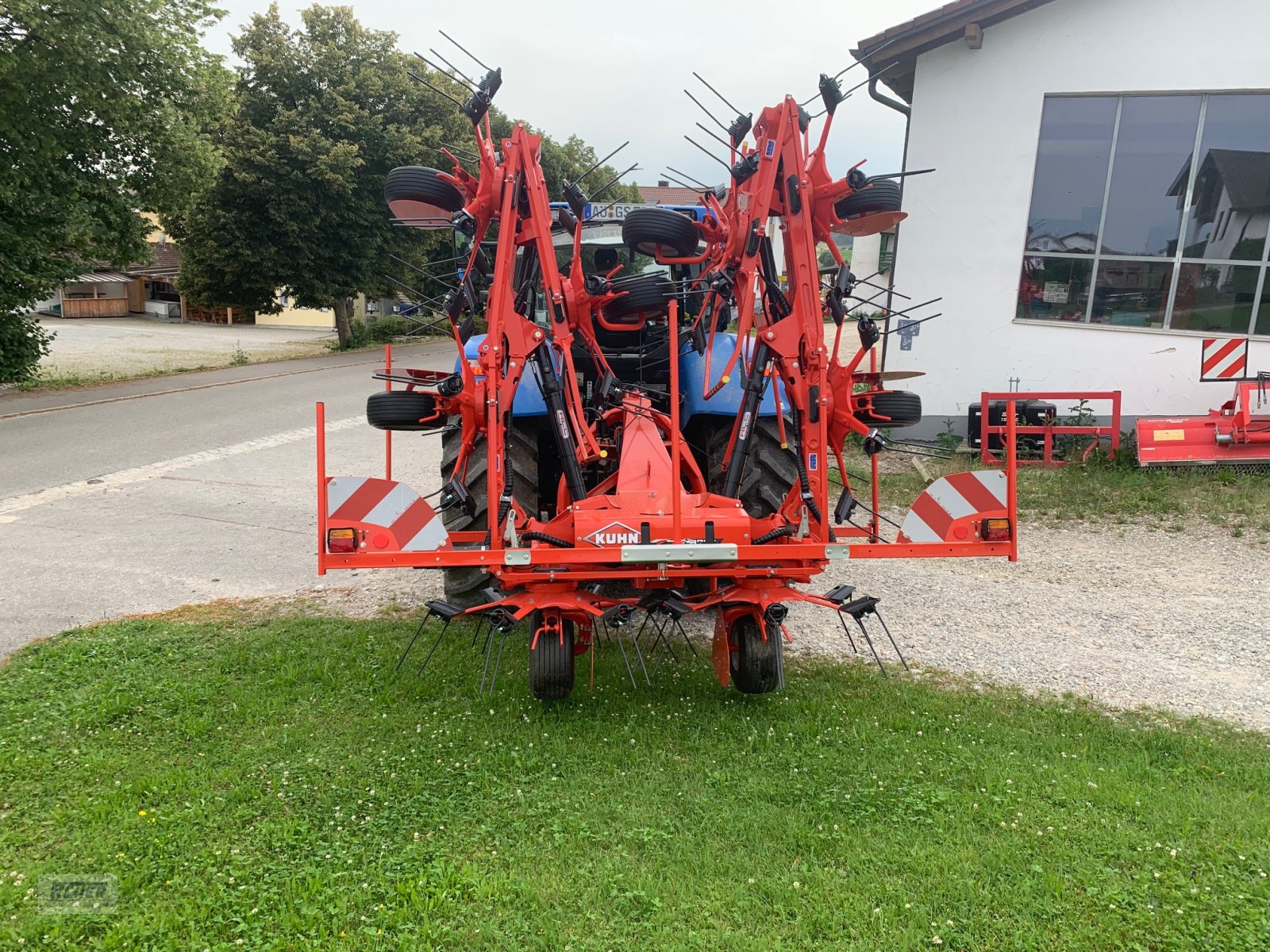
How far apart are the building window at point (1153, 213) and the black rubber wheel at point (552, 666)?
337 inches

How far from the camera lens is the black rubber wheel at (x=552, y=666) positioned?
361cm

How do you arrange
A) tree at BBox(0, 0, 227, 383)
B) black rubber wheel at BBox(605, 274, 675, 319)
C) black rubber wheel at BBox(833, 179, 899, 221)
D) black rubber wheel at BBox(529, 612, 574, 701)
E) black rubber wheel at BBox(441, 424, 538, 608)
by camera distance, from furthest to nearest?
1. tree at BBox(0, 0, 227, 383)
2. black rubber wheel at BBox(605, 274, 675, 319)
3. black rubber wheel at BBox(441, 424, 538, 608)
4. black rubber wheel at BBox(833, 179, 899, 221)
5. black rubber wheel at BBox(529, 612, 574, 701)

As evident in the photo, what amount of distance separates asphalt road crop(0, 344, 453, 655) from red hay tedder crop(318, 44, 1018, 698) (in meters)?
2.37

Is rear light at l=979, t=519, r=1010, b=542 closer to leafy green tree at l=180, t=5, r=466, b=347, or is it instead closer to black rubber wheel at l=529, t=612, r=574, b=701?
black rubber wheel at l=529, t=612, r=574, b=701

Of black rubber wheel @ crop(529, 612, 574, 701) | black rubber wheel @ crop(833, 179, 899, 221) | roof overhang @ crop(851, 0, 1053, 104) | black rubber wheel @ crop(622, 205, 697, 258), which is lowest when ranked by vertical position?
black rubber wheel @ crop(529, 612, 574, 701)

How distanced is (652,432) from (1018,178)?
7.61 meters

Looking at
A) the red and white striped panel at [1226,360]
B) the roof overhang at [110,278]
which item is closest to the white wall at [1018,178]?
the red and white striped panel at [1226,360]

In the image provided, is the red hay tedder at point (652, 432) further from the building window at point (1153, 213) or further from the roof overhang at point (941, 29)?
the building window at point (1153, 213)

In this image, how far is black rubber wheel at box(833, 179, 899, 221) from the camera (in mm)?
4273

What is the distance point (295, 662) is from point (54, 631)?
5.52 ft

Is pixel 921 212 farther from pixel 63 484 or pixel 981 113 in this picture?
pixel 63 484

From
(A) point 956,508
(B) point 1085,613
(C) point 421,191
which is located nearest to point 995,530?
(A) point 956,508

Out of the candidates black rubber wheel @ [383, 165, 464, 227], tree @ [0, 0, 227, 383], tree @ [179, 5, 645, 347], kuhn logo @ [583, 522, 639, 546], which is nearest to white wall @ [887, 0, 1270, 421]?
black rubber wheel @ [383, 165, 464, 227]

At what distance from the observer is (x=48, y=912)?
261 cm
